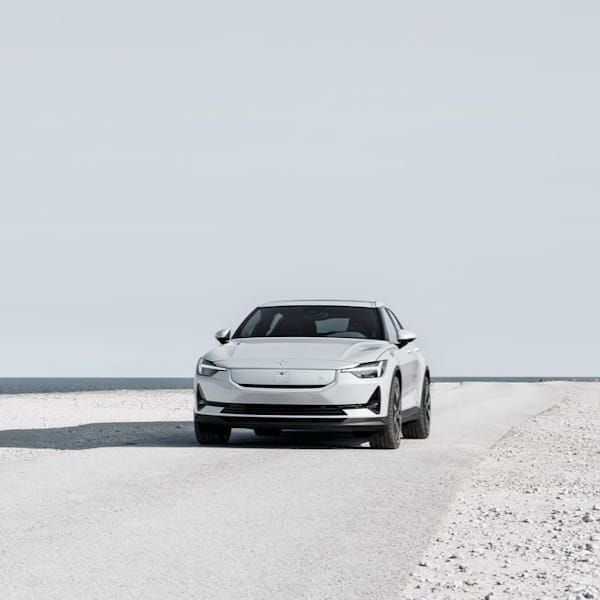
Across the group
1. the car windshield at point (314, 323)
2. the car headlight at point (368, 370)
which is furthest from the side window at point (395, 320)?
the car headlight at point (368, 370)

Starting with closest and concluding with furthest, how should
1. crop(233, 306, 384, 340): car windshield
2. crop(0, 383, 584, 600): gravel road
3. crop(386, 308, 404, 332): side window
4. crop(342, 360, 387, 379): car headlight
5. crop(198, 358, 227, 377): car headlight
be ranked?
crop(0, 383, 584, 600): gravel road < crop(342, 360, 387, 379): car headlight < crop(198, 358, 227, 377): car headlight < crop(233, 306, 384, 340): car windshield < crop(386, 308, 404, 332): side window

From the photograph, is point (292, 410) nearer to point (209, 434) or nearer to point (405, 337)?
point (209, 434)

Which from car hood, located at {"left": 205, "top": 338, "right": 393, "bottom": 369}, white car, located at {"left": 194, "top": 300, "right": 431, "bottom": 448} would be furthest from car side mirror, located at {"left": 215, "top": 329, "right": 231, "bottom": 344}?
car hood, located at {"left": 205, "top": 338, "right": 393, "bottom": 369}

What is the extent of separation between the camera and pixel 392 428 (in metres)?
13.4

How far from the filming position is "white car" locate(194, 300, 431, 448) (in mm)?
12914

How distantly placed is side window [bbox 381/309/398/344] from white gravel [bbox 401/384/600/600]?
6.37 feet

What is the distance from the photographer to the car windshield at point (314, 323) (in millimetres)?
14519

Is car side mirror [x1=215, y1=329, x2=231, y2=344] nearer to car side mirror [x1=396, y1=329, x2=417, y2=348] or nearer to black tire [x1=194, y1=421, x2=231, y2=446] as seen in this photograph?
black tire [x1=194, y1=421, x2=231, y2=446]

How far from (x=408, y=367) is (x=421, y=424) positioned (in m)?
1.26

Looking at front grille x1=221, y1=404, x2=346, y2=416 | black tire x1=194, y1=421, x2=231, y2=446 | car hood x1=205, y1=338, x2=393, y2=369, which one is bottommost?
black tire x1=194, y1=421, x2=231, y2=446

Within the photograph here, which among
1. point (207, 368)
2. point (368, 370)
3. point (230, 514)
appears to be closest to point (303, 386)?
point (368, 370)

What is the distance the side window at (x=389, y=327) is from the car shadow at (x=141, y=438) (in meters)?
1.37

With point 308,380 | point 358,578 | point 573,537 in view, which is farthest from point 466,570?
point 308,380

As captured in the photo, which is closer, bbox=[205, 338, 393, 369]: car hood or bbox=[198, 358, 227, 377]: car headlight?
bbox=[205, 338, 393, 369]: car hood
